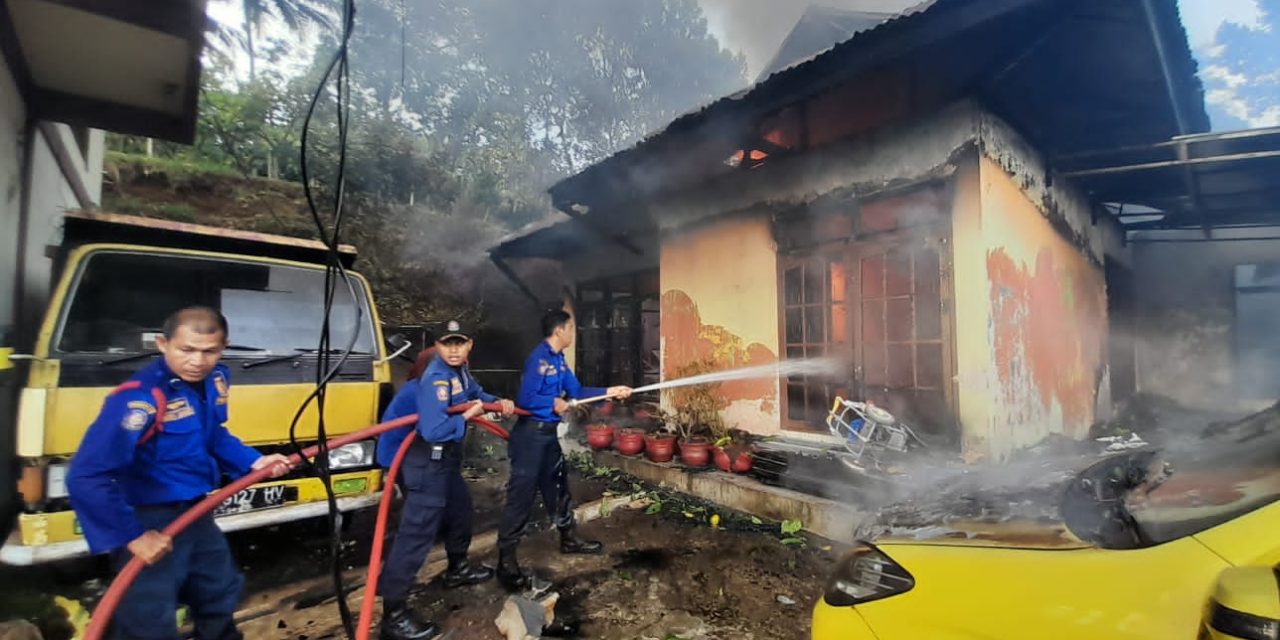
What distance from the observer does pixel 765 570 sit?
400 centimetres

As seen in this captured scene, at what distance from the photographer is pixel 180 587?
2.36m

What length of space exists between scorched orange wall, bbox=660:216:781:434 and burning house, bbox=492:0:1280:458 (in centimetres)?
3

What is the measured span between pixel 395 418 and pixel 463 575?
126cm

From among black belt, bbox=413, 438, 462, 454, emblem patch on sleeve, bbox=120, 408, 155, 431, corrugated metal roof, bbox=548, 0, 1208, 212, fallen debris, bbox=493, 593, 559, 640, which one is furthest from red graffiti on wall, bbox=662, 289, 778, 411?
emblem patch on sleeve, bbox=120, 408, 155, 431

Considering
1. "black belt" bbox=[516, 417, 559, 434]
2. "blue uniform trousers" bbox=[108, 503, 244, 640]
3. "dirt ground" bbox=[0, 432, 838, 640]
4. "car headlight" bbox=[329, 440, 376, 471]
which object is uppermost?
"black belt" bbox=[516, 417, 559, 434]

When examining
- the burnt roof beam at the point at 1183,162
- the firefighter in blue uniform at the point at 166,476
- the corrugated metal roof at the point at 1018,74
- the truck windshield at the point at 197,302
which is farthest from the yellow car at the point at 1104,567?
the burnt roof beam at the point at 1183,162

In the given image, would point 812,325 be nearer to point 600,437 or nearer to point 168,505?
point 600,437

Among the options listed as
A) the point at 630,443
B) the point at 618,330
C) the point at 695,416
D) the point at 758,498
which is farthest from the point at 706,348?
the point at 618,330

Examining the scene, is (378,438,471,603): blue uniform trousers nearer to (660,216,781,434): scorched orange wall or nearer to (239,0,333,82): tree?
(660,216,781,434): scorched orange wall

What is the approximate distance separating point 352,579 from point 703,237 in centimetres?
549

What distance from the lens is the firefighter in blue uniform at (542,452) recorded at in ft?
12.6

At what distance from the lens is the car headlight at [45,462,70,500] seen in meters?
2.96

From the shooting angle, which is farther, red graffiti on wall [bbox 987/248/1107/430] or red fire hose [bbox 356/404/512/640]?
red graffiti on wall [bbox 987/248/1107/430]

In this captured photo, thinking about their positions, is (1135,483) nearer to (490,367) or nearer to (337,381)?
(337,381)
